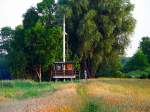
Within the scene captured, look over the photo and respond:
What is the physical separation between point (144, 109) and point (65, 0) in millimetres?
59684

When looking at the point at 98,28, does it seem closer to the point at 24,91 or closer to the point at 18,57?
the point at 18,57

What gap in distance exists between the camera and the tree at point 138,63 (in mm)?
84750

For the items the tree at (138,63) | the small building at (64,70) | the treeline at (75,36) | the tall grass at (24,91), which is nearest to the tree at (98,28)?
the treeline at (75,36)

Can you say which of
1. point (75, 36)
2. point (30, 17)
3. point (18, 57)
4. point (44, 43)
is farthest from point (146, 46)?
point (18, 57)

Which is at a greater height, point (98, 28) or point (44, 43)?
point (98, 28)

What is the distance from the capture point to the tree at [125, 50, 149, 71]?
278ft

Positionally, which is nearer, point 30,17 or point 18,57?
point 18,57

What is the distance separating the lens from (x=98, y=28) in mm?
75125

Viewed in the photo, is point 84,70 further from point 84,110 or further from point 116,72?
point 84,110

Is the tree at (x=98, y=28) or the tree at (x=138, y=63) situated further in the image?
the tree at (x=138, y=63)

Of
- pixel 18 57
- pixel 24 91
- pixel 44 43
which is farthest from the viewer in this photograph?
pixel 18 57

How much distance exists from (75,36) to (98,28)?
3415 mm

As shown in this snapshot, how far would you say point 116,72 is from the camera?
77812mm

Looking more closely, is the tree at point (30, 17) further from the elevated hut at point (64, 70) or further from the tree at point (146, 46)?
the tree at point (146, 46)
